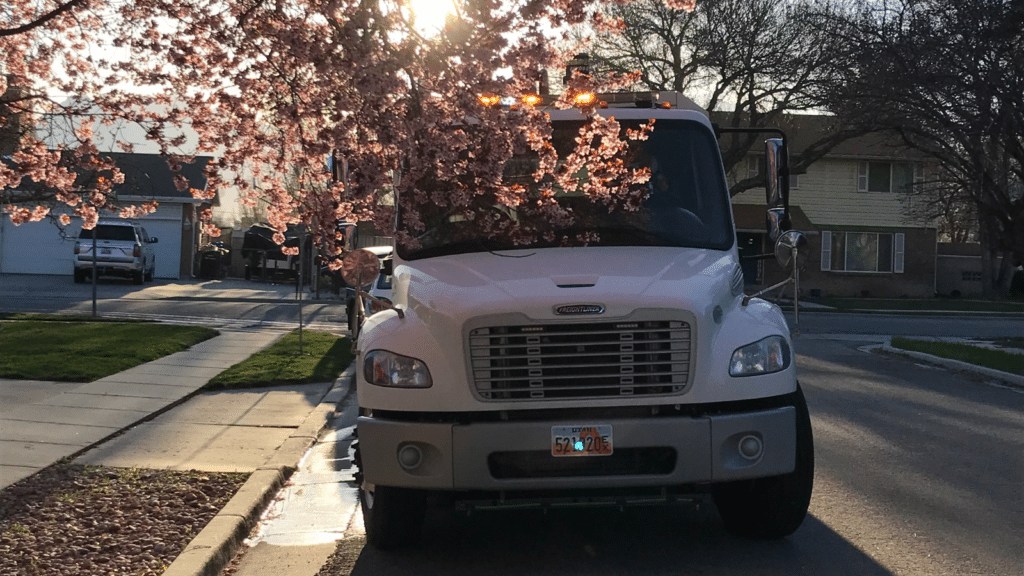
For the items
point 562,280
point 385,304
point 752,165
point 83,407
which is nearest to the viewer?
point 562,280

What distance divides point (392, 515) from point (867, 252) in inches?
1709

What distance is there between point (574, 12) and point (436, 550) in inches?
152

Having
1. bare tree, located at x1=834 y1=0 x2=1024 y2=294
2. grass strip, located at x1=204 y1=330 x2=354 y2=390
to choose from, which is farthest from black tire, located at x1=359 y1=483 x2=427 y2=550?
bare tree, located at x1=834 y1=0 x2=1024 y2=294

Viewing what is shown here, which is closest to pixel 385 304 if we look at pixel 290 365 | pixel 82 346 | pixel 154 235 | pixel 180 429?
pixel 180 429

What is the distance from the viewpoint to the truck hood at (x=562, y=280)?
5.77m

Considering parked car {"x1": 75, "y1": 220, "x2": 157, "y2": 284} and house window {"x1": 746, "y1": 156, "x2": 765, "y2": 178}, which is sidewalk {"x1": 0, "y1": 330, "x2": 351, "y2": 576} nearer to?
parked car {"x1": 75, "y1": 220, "x2": 157, "y2": 284}

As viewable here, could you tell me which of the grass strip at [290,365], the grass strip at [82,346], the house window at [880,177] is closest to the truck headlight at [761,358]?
the grass strip at [290,365]

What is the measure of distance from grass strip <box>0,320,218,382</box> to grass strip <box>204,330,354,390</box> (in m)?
1.33

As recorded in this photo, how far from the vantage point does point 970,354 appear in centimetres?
1884

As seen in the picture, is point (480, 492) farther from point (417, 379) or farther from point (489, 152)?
point (489, 152)

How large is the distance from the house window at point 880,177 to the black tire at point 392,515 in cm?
4341

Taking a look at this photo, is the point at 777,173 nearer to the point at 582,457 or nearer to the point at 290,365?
the point at 582,457

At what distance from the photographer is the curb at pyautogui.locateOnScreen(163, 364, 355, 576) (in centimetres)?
598

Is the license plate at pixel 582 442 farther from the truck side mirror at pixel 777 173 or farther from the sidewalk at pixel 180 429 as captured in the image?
the truck side mirror at pixel 777 173
